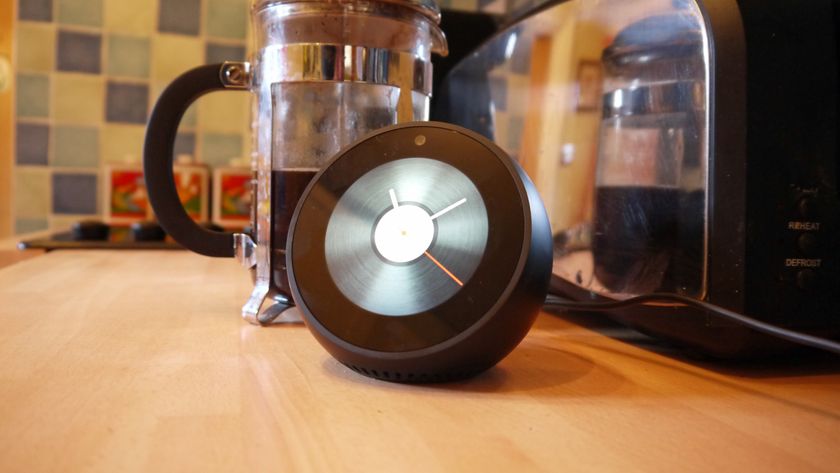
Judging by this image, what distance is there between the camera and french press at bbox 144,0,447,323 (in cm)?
49

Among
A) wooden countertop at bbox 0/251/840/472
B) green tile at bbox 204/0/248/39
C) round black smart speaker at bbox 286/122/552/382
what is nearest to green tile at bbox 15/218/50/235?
green tile at bbox 204/0/248/39

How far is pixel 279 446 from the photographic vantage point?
27 cm

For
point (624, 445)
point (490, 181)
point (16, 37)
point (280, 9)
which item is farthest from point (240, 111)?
point (624, 445)

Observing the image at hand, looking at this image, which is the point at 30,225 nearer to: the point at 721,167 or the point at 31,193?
the point at 31,193

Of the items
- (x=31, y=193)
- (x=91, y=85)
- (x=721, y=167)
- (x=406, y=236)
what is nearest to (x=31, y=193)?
(x=31, y=193)

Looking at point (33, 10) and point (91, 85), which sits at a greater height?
point (33, 10)

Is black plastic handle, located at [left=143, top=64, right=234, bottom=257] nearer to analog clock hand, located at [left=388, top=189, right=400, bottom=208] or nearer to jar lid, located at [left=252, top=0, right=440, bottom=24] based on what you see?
jar lid, located at [left=252, top=0, right=440, bottom=24]

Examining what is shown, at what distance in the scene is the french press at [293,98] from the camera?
0.49 m

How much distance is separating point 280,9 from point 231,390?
0.93ft

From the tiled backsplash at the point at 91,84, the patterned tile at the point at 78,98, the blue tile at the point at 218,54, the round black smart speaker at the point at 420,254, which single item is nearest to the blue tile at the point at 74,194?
the tiled backsplash at the point at 91,84

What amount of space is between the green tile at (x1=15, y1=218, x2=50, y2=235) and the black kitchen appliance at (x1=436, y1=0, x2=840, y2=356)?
1167 millimetres

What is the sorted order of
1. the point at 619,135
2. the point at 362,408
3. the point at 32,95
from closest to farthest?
1. the point at 362,408
2. the point at 619,135
3. the point at 32,95

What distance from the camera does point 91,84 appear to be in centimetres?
133

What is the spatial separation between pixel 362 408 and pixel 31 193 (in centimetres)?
122
